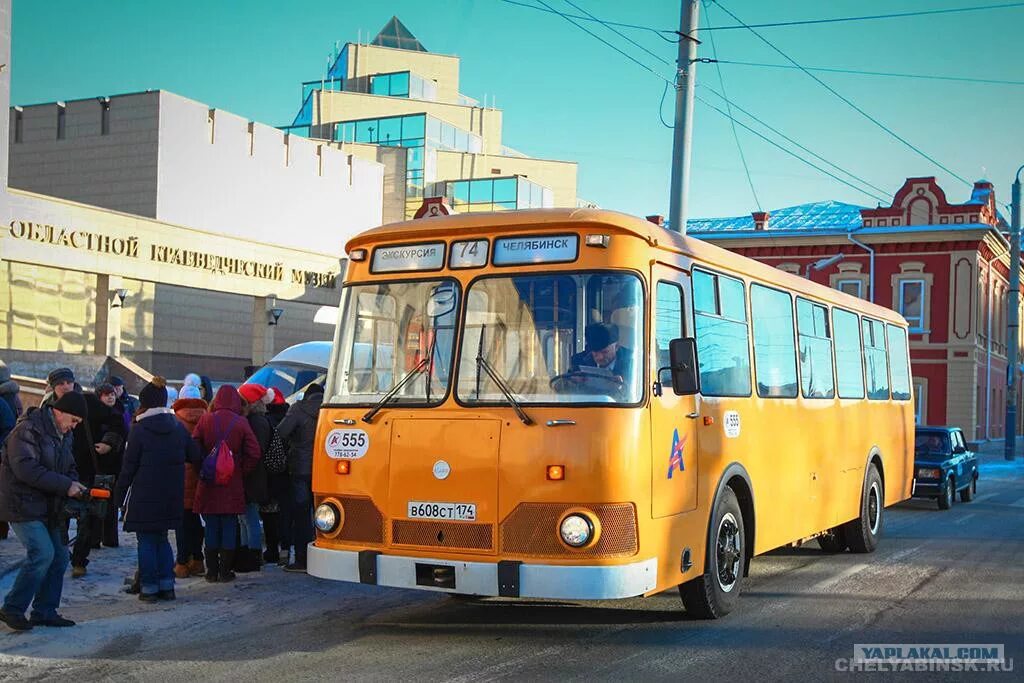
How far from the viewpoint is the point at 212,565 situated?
10.6 m

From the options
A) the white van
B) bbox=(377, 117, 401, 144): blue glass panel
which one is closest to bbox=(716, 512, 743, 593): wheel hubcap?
the white van

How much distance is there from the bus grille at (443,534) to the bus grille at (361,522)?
0.13 metres

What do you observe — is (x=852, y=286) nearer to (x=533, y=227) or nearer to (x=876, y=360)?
(x=876, y=360)

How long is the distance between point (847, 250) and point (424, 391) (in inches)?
1914

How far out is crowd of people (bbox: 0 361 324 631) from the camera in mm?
8211

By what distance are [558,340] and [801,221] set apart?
53.6m

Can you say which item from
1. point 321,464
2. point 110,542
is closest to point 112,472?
point 110,542

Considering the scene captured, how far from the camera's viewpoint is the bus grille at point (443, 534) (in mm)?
7895

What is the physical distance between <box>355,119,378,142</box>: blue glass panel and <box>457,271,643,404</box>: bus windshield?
6772 cm

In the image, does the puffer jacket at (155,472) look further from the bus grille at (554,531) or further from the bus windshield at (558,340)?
the bus grille at (554,531)

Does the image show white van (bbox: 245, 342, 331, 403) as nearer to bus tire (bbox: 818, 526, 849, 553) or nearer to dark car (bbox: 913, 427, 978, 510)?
bus tire (bbox: 818, 526, 849, 553)

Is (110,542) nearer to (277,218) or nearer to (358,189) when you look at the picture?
(277,218)

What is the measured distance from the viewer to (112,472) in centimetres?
1198

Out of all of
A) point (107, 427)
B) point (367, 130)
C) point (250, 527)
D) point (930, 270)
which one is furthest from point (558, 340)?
point (367, 130)
